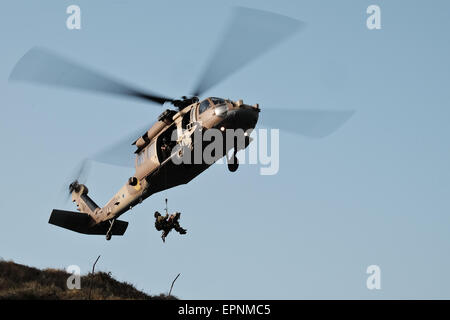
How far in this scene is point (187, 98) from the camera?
2844cm

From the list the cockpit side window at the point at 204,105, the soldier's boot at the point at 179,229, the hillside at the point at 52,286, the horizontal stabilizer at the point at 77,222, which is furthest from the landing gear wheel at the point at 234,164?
the horizontal stabilizer at the point at 77,222

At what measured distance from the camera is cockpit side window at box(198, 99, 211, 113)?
26.6m

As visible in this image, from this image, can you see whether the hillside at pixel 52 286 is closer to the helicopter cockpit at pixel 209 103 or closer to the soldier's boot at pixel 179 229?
the soldier's boot at pixel 179 229

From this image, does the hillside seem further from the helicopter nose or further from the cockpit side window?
the helicopter nose

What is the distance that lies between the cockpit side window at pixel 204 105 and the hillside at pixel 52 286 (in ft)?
27.4

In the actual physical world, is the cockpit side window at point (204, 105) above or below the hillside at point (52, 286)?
above

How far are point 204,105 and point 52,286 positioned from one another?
10.7m

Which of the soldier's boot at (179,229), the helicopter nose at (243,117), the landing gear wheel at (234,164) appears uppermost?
the helicopter nose at (243,117)

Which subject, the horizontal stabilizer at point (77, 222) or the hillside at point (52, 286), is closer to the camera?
the hillside at point (52, 286)

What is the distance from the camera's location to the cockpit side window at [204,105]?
87.4 ft

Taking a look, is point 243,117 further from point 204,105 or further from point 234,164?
point 234,164
